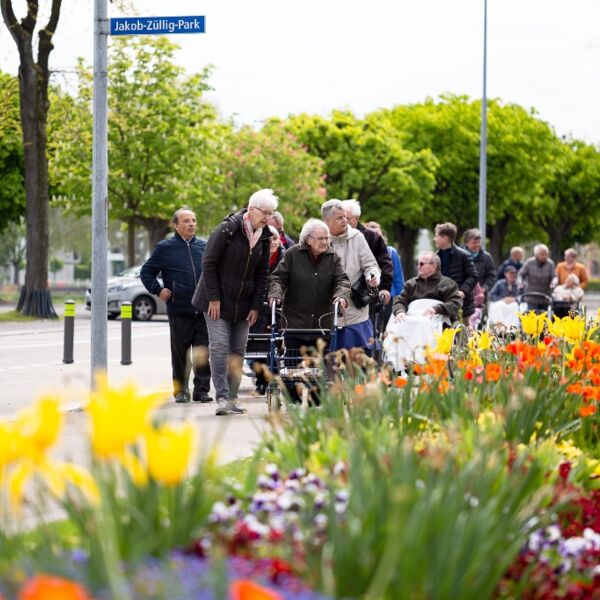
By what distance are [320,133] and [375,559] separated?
71103 mm

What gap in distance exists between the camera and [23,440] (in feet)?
10.9

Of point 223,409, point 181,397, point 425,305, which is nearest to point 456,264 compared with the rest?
point 425,305

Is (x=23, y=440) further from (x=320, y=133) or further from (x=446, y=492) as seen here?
(x=320, y=133)

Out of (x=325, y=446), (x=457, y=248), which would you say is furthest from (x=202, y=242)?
(x=325, y=446)

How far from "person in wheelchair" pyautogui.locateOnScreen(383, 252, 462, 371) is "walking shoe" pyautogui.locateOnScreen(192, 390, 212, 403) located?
1.90m

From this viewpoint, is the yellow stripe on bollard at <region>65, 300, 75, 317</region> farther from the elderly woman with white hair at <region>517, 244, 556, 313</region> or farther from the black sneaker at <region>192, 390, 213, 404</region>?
the elderly woman with white hair at <region>517, 244, 556, 313</region>

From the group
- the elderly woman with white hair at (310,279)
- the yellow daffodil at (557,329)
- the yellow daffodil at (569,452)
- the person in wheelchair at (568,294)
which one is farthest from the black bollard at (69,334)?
the yellow daffodil at (569,452)

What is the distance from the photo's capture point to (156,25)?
41.6 ft

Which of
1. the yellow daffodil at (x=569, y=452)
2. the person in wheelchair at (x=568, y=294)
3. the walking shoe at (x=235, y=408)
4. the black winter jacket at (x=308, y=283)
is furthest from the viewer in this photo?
the person in wheelchair at (x=568, y=294)

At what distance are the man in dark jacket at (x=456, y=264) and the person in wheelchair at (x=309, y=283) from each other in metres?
4.00

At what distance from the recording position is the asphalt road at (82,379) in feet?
28.8

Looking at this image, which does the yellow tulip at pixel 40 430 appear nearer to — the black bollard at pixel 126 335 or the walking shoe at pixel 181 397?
the walking shoe at pixel 181 397

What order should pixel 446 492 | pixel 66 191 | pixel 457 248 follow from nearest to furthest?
pixel 446 492 → pixel 457 248 → pixel 66 191

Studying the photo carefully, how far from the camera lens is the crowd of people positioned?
12.3 meters
